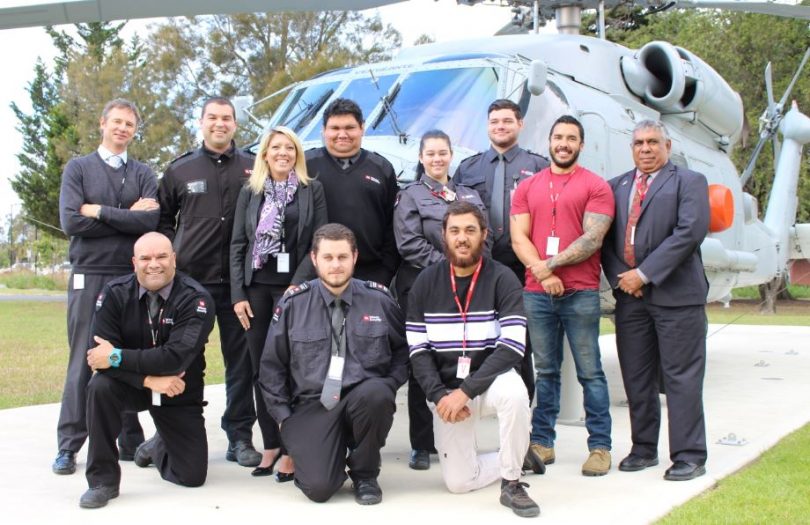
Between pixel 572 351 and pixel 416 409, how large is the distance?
97 centimetres

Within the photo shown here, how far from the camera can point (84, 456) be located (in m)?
5.56

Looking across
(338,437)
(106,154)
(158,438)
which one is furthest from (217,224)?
(338,437)

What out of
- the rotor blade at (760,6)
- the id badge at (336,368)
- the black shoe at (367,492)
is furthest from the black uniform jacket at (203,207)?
the rotor blade at (760,6)

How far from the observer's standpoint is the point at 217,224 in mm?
5305

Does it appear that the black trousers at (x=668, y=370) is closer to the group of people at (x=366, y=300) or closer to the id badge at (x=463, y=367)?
the group of people at (x=366, y=300)

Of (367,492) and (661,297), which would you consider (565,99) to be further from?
(367,492)

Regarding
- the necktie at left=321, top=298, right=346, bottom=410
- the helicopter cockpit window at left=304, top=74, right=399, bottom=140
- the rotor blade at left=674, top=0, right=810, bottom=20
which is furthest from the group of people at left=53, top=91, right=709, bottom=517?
the rotor blade at left=674, top=0, right=810, bottom=20

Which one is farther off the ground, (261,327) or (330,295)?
(330,295)

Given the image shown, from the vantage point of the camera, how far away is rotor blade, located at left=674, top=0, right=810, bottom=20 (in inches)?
332

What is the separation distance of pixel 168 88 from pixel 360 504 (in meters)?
27.4

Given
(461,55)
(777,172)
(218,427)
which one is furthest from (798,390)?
(218,427)

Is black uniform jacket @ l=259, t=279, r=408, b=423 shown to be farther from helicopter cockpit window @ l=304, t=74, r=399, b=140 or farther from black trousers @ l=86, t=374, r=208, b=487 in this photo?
helicopter cockpit window @ l=304, t=74, r=399, b=140

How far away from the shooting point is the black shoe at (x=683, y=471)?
4801 millimetres

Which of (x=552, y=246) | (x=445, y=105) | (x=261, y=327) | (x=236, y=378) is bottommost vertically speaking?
(x=236, y=378)
